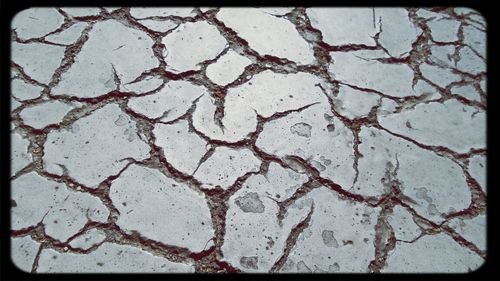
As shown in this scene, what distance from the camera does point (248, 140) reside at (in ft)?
6.12

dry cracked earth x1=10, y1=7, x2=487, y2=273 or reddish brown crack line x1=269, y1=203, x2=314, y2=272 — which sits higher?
dry cracked earth x1=10, y1=7, x2=487, y2=273

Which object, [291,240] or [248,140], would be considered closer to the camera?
[291,240]

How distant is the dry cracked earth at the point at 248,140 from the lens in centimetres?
160

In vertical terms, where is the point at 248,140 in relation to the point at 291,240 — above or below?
above

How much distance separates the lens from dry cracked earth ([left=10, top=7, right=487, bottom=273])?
1.60 metres

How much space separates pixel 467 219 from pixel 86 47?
1810mm

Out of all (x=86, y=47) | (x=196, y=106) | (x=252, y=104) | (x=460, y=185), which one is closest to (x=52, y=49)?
(x=86, y=47)

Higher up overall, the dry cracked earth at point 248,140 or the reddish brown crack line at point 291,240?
the dry cracked earth at point 248,140
